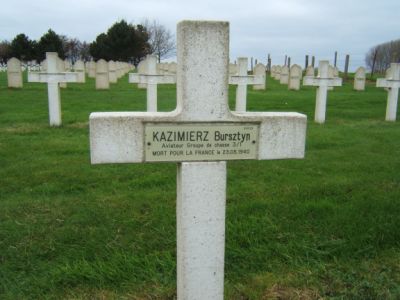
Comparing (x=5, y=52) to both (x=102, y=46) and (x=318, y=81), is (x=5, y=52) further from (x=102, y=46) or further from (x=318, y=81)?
(x=318, y=81)

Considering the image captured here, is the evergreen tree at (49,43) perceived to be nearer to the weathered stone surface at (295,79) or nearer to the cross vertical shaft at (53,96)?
the weathered stone surface at (295,79)

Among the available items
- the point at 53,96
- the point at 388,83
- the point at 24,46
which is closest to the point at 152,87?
the point at 53,96

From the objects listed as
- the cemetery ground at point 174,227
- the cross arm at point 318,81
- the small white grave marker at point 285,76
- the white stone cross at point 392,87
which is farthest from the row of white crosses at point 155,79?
the small white grave marker at point 285,76

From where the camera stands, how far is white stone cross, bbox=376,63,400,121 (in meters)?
10.8

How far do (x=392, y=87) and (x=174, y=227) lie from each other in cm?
908

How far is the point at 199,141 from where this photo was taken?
7.25ft

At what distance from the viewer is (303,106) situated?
13383 millimetres

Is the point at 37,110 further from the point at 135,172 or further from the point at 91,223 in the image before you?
the point at 91,223

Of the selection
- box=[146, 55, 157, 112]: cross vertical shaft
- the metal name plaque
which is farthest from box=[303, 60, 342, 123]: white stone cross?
the metal name plaque

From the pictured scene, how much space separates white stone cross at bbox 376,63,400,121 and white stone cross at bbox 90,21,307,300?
30.7ft

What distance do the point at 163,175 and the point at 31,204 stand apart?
1.55 m

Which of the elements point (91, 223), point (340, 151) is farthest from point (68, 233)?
point (340, 151)

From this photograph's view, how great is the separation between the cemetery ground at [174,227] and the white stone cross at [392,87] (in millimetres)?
4757

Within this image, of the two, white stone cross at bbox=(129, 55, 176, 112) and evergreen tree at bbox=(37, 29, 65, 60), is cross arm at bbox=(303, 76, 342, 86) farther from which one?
evergreen tree at bbox=(37, 29, 65, 60)
